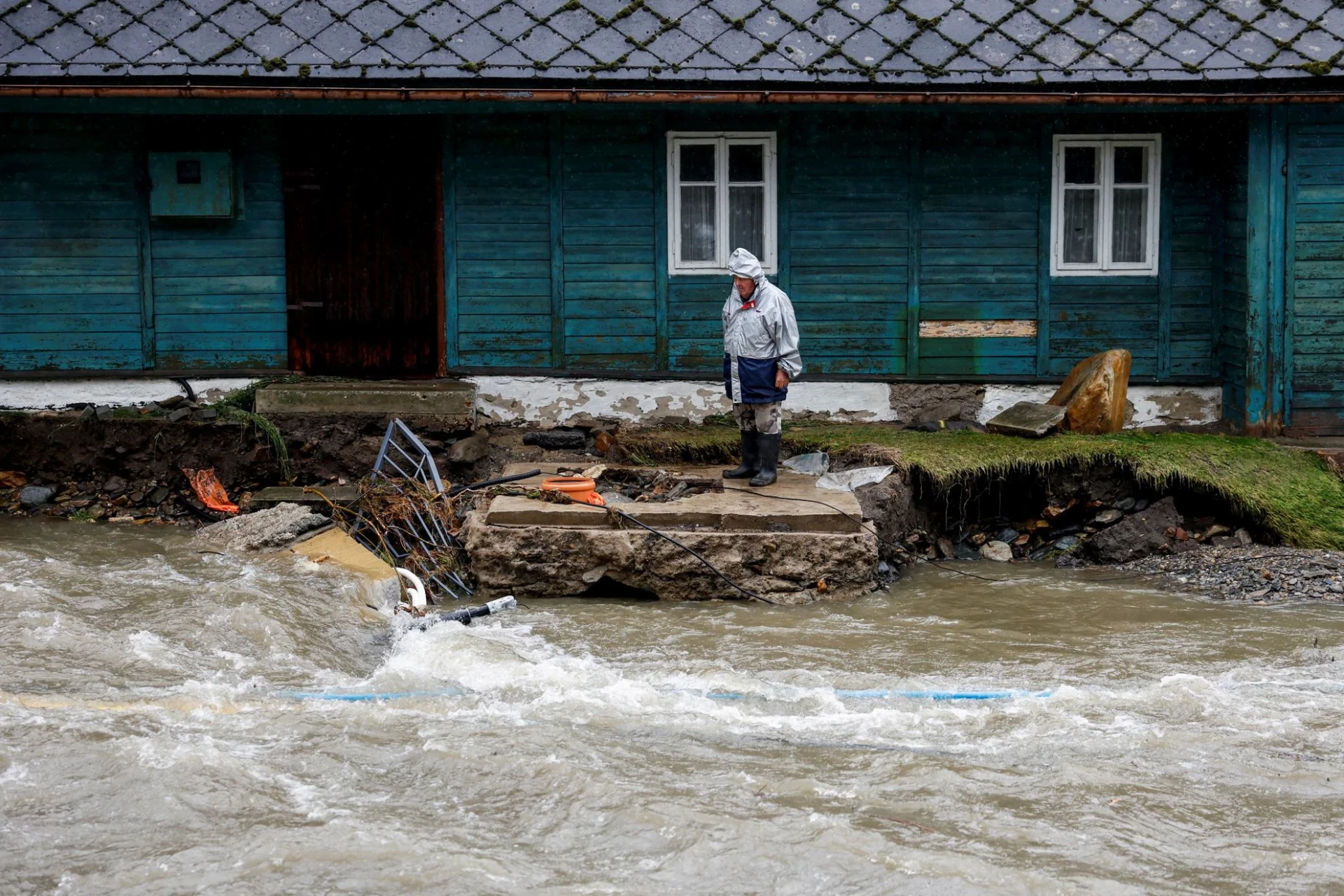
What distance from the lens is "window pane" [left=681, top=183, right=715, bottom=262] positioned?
12750 millimetres

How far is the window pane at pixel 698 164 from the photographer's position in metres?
12.7

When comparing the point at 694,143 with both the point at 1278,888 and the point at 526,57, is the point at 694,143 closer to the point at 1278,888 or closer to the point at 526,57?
the point at 526,57

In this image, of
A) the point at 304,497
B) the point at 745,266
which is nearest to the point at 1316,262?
the point at 745,266

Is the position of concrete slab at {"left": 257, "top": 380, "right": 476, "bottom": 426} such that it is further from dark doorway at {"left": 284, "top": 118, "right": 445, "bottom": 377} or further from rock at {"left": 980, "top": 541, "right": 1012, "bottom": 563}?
rock at {"left": 980, "top": 541, "right": 1012, "bottom": 563}

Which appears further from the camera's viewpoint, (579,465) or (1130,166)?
(1130,166)

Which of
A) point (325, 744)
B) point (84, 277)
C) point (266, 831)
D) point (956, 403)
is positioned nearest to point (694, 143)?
point (956, 403)

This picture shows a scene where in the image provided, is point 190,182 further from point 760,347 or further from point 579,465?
point 760,347

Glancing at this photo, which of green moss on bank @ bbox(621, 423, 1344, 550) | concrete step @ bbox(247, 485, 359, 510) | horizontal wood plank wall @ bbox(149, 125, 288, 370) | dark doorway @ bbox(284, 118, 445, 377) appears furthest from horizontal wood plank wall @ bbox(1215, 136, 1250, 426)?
horizontal wood plank wall @ bbox(149, 125, 288, 370)

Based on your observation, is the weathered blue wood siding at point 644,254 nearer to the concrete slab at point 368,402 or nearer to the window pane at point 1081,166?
the window pane at point 1081,166

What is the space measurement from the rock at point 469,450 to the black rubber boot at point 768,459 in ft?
7.92

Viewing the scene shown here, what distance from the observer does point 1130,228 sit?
12820 millimetres

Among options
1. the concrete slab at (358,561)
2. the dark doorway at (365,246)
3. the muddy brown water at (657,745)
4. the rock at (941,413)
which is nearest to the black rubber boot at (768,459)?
the muddy brown water at (657,745)

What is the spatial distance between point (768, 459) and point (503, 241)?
11.2 feet

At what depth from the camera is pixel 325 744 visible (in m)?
6.97
